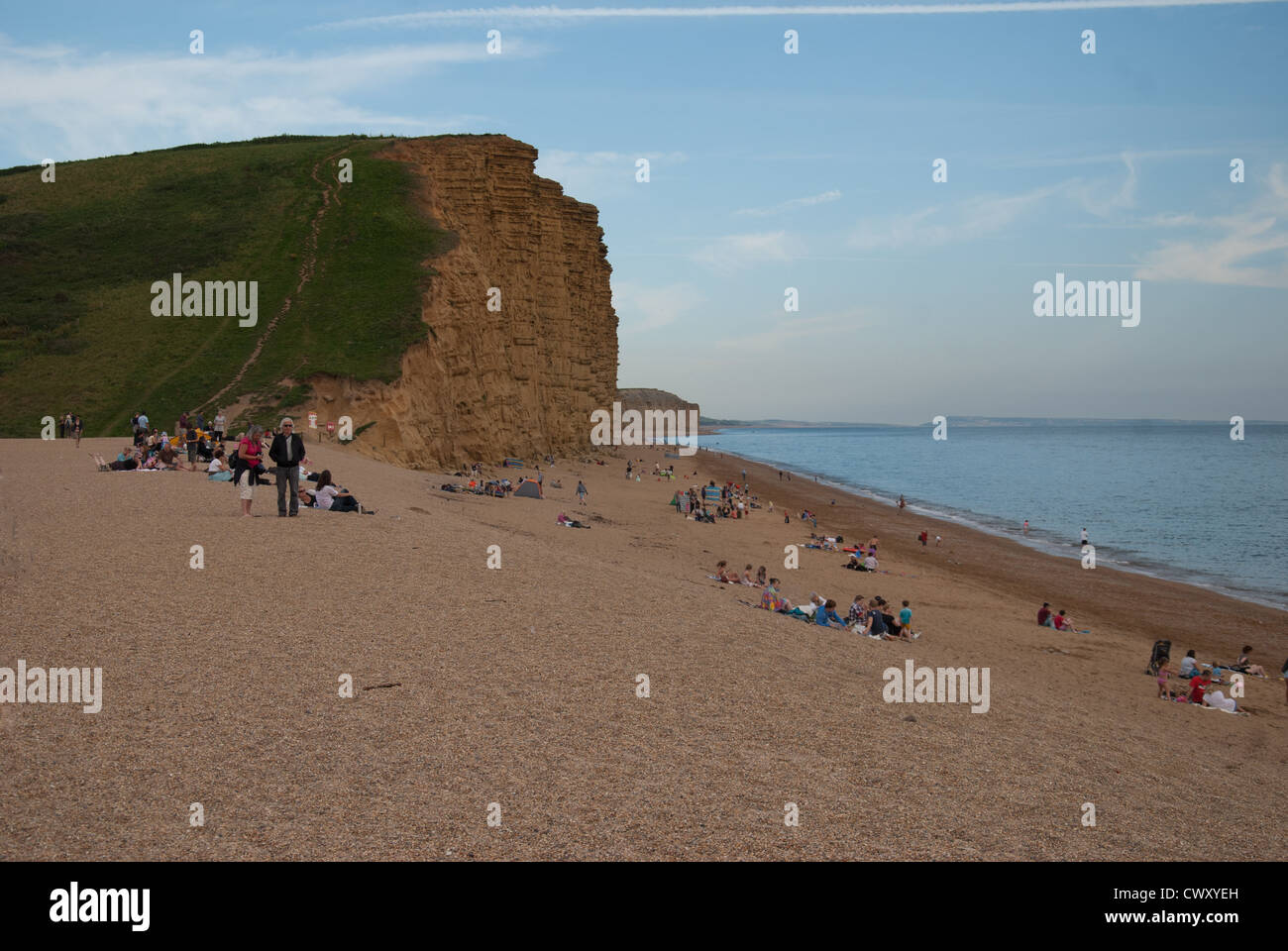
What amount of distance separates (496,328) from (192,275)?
1720 cm

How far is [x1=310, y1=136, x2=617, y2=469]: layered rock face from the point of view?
127ft

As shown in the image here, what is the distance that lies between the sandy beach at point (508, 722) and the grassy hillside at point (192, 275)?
21.6m

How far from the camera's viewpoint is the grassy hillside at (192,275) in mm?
38000

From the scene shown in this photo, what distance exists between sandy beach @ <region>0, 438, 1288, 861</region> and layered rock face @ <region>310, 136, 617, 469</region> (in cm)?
2041

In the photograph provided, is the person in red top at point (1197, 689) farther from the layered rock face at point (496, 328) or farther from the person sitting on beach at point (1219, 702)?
the layered rock face at point (496, 328)

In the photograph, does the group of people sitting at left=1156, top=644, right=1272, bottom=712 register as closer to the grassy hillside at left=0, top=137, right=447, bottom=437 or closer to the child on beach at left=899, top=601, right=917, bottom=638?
the child on beach at left=899, top=601, right=917, bottom=638

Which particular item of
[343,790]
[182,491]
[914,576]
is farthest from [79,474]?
[914,576]

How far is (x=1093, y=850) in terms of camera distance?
754 centimetres

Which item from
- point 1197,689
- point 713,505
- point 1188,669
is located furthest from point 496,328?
point 1197,689

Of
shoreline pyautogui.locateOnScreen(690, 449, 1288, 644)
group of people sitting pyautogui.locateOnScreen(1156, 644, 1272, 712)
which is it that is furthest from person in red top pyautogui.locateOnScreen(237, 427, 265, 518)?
shoreline pyautogui.locateOnScreen(690, 449, 1288, 644)

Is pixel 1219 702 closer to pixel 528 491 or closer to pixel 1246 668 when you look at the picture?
pixel 1246 668

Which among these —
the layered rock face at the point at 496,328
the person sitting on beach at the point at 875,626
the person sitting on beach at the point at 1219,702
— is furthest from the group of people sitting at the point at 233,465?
the person sitting on beach at the point at 1219,702

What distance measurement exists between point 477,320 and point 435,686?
127ft

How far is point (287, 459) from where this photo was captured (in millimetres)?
15664
